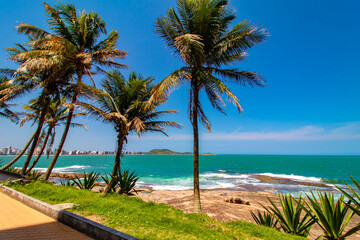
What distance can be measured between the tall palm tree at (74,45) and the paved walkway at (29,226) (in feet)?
16.4

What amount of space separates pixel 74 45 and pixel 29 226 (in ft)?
29.7

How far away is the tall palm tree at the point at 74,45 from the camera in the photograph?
8.90 meters

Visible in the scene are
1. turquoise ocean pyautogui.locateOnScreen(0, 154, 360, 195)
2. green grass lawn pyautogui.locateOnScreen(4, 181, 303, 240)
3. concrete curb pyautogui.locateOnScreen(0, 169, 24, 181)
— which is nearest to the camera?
green grass lawn pyautogui.locateOnScreen(4, 181, 303, 240)

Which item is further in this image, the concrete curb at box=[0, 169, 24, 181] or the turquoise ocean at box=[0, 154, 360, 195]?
the turquoise ocean at box=[0, 154, 360, 195]

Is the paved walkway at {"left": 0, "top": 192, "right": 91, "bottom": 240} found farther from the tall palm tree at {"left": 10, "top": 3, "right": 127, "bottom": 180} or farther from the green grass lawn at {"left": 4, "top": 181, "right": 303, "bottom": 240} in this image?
the tall palm tree at {"left": 10, "top": 3, "right": 127, "bottom": 180}

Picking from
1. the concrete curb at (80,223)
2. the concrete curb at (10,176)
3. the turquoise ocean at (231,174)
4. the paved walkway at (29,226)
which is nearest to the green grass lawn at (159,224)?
the concrete curb at (80,223)

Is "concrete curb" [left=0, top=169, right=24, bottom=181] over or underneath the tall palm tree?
underneath

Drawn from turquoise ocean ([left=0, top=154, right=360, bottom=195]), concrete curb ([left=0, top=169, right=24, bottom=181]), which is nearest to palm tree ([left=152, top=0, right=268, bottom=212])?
turquoise ocean ([left=0, top=154, right=360, bottom=195])

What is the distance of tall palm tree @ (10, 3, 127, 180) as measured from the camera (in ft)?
29.2

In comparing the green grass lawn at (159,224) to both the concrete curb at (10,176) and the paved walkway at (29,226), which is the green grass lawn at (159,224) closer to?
the paved walkway at (29,226)

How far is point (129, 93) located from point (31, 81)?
645 cm

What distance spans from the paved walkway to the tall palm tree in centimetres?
500

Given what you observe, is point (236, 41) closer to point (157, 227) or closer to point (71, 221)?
point (157, 227)

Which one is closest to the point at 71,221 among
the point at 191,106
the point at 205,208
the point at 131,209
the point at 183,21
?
the point at 131,209
